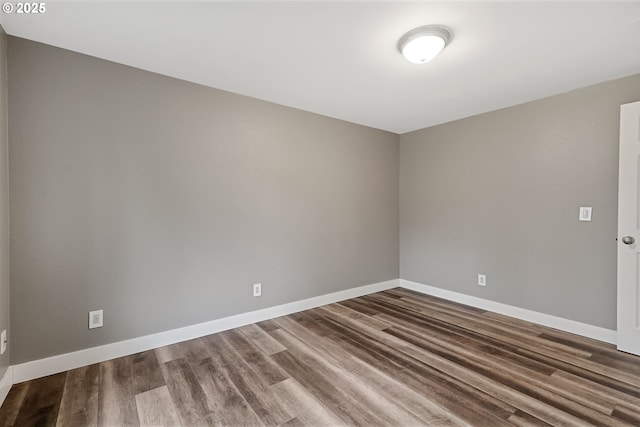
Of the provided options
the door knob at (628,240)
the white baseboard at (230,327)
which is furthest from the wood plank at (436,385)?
the door knob at (628,240)

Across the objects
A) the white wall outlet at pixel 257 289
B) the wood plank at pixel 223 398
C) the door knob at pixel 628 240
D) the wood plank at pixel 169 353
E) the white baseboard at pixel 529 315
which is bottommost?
the wood plank at pixel 223 398

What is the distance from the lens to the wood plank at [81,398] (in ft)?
5.11

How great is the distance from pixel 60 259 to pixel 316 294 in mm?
2348

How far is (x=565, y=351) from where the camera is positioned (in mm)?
2312

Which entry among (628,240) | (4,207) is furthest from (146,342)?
(628,240)

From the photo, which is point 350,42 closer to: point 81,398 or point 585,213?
point 585,213

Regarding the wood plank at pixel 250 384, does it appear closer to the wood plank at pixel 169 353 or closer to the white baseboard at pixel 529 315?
the wood plank at pixel 169 353

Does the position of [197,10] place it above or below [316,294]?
above

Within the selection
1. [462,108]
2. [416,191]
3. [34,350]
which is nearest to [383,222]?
[416,191]

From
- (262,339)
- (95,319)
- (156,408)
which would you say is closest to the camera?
(156,408)

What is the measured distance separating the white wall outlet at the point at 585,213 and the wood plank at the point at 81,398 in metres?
3.94

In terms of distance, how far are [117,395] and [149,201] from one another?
135 centimetres

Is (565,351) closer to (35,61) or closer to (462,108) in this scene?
(462,108)

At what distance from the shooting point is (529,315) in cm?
294
